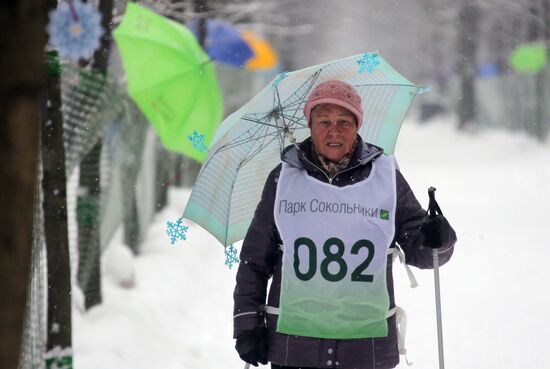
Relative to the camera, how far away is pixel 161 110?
24.4 feet

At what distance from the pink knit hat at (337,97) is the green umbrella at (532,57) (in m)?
25.7

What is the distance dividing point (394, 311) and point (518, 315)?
15.7 feet

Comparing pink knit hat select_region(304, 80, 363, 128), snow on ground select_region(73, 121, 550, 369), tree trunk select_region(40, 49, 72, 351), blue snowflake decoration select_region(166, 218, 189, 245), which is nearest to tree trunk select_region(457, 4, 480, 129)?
snow on ground select_region(73, 121, 550, 369)

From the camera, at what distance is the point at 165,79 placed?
292 inches

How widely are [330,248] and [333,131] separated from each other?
19.5 inches

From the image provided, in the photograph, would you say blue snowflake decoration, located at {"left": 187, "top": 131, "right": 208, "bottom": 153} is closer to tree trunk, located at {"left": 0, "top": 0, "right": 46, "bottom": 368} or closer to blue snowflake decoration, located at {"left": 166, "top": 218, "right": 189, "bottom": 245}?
blue snowflake decoration, located at {"left": 166, "top": 218, "right": 189, "bottom": 245}

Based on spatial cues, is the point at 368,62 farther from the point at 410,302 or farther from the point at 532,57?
the point at 532,57

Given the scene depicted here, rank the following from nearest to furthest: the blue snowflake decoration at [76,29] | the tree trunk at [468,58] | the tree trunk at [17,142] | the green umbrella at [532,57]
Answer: the tree trunk at [17,142], the blue snowflake decoration at [76,29], the green umbrella at [532,57], the tree trunk at [468,58]

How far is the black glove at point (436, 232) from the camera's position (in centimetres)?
333

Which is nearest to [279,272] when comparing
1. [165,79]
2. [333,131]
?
[333,131]

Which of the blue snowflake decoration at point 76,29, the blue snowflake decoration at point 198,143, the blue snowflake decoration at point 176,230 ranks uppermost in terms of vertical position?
the blue snowflake decoration at point 76,29

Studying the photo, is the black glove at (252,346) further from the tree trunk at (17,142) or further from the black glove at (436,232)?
the tree trunk at (17,142)

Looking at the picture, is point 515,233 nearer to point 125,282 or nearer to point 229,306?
point 229,306

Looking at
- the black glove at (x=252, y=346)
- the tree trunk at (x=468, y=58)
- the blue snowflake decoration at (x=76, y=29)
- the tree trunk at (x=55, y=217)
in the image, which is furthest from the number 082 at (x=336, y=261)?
the tree trunk at (x=468, y=58)
